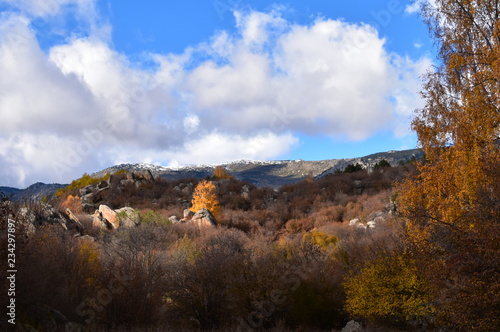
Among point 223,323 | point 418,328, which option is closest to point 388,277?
point 418,328

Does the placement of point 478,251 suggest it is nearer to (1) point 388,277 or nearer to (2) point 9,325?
(1) point 388,277

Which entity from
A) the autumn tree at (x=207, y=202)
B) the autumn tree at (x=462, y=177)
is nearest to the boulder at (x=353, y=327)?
the autumn tree at (x=462, y=177)

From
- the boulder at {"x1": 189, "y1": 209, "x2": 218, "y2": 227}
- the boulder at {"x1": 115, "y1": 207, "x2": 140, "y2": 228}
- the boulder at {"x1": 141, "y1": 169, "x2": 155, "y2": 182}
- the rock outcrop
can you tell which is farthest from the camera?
the boulder at {"x1": 141, "y1": 169, "x2": 155, "y2": 182}

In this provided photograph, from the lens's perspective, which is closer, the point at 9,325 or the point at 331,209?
the point at 9,325

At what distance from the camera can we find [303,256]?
58.5 feet

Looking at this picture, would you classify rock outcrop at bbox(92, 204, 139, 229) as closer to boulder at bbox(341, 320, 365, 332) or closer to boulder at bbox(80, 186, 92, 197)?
boulder at bbox(341, 320, 365, 332)

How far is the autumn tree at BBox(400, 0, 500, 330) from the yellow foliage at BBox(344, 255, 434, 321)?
1.45 m

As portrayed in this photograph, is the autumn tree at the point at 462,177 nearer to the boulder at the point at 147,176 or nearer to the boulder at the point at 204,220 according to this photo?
the boulder at the point at 204,220

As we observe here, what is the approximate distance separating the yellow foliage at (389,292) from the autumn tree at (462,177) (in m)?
1.45

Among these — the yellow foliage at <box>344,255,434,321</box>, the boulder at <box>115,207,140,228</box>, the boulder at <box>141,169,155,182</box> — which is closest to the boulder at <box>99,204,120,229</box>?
the boulder at <box>115,207,140,228</box>

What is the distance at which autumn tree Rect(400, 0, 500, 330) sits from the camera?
25.8 ft

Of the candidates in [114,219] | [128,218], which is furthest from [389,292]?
[114,219]

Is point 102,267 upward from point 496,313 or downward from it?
upward

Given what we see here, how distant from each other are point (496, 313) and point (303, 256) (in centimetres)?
1034
